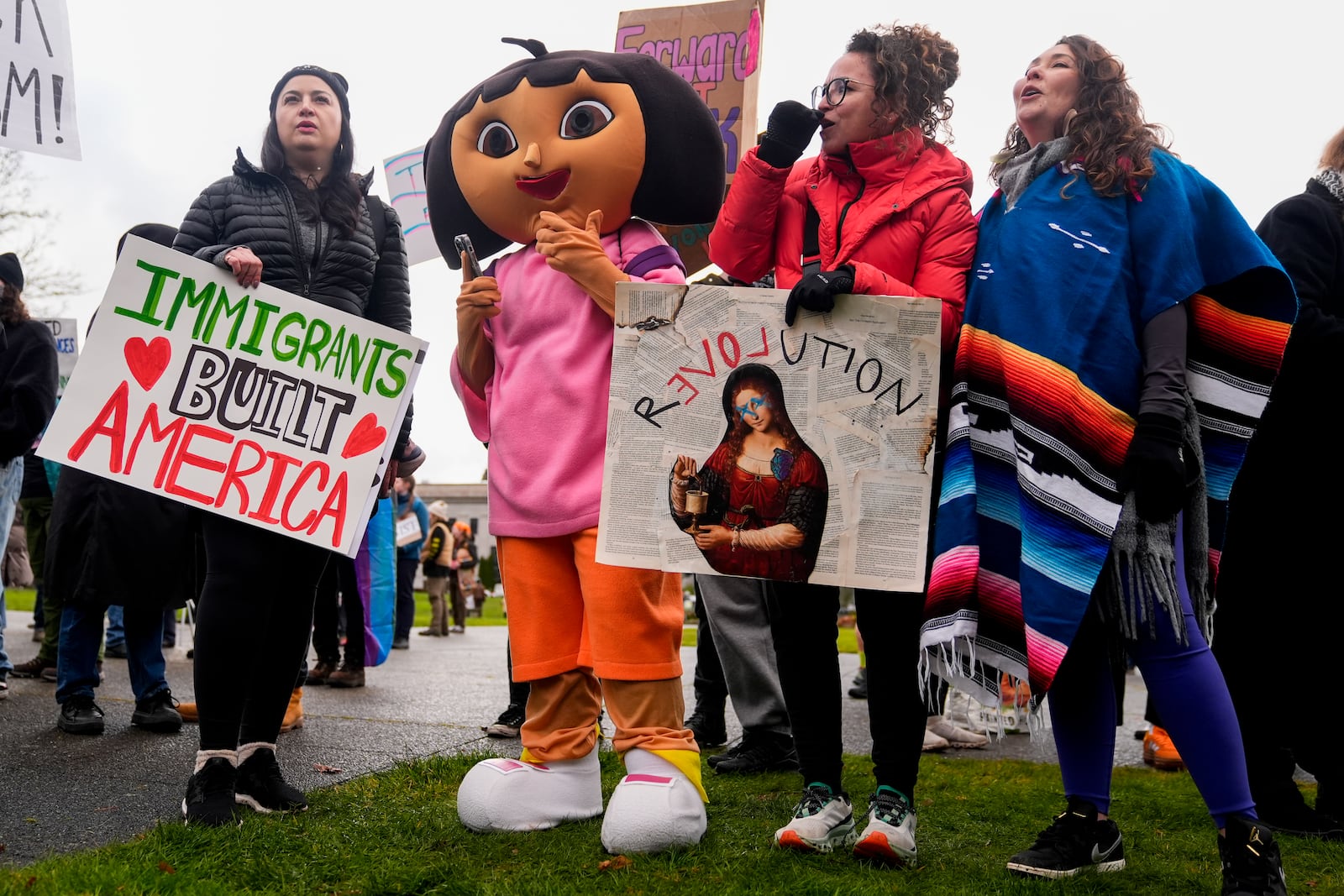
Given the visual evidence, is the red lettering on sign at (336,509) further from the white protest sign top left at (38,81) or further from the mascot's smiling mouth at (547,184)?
the white protest sign top left at (38,81)

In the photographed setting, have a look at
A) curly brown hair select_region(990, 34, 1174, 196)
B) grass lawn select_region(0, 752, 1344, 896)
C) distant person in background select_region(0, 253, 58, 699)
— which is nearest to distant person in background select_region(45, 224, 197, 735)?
distant person in background select_region(0, 253, 58, 699)

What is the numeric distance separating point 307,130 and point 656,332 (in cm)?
128

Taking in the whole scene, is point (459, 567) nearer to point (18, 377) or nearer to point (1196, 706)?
point (18, 377)

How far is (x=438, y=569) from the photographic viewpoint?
13.2 meters

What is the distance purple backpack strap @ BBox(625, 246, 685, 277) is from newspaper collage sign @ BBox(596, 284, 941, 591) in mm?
284

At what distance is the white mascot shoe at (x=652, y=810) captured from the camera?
7.93 feet

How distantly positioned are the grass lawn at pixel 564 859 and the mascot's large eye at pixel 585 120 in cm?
176

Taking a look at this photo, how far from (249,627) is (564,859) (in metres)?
1.00

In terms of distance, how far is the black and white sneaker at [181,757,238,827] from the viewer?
2.55 metres

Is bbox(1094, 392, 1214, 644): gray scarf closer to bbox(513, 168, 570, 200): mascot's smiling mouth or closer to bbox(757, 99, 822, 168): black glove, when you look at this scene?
bbox(757, 99, 822, 168): black glove

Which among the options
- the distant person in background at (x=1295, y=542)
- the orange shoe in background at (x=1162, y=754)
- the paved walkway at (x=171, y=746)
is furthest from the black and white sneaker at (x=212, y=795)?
the orange shoe in background at (x=1162, y=754)

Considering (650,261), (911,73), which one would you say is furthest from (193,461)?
(911,73)

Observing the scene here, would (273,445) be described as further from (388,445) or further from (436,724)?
(436,724)

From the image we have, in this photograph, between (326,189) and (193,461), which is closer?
(193,461)
